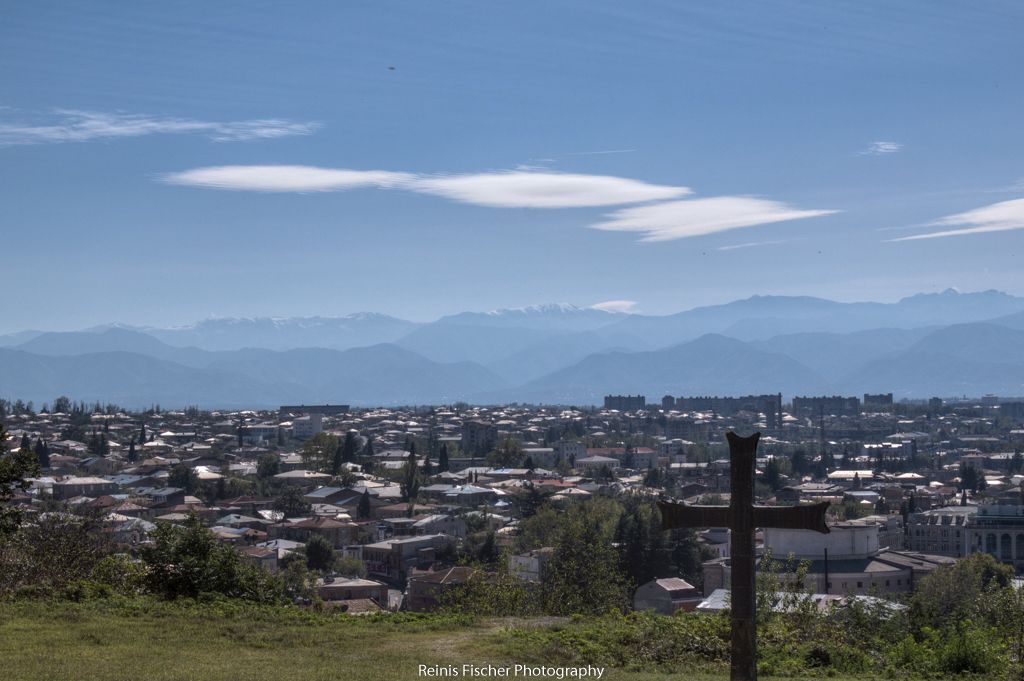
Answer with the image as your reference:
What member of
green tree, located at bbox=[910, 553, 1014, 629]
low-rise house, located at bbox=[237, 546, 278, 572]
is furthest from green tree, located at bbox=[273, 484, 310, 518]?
green tree, located at bbox=[910, 553, 1014, 629]

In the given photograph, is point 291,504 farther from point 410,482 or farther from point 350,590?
point 350,590

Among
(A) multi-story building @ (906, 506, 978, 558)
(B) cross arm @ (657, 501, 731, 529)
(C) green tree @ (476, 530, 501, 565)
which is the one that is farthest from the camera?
(A) multi-story building @ (906, 506, 978, 558)

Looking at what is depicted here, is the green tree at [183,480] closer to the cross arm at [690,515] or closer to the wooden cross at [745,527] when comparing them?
the cross arm at [690,515]

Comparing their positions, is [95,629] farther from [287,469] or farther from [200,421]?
[200,421]

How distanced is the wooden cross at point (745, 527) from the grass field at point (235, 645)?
1.77 metres

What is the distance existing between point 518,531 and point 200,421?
98.2 meters

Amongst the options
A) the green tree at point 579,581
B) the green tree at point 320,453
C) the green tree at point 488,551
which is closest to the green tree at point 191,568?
the green tree at point 579,581

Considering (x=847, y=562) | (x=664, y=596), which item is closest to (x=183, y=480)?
(x=664, y=596)

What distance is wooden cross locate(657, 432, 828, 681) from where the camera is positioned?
9.03m

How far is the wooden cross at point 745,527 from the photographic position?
356 inches

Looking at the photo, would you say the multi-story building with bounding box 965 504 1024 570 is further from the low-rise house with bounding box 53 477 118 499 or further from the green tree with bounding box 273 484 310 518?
the low-rise house with bounding box 53 477 118 499

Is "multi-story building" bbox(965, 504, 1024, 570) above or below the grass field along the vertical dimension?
below

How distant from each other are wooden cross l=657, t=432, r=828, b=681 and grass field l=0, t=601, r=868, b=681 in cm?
177

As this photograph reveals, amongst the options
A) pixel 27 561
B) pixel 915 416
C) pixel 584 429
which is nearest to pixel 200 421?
pixel 584 429
